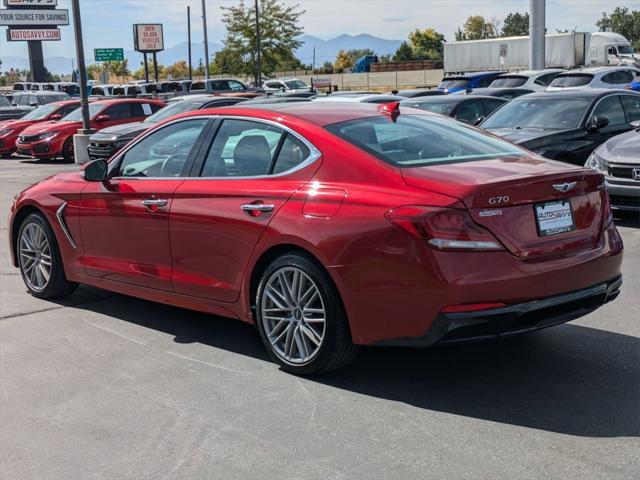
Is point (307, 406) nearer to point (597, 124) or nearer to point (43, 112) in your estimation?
point (597, 124)

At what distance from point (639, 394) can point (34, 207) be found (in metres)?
4.90

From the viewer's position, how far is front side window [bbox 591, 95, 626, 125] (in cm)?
1177

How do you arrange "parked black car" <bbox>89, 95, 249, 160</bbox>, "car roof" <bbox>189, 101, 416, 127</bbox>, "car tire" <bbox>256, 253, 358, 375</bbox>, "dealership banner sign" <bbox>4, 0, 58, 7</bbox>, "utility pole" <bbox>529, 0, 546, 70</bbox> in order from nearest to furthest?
"car tire" <bbox>256, 253, 358, 375</bbox> < "car roof" <bbox>189, 101, 416, 127</bbox> < "parked black car" <bbox>89, 95, 249, 160</bbox> < "utility pole" <bbox>529, 0, 546, 70</bbox> < "dealership banner sign" <bbox>4, 0, 58, 7</bbox>

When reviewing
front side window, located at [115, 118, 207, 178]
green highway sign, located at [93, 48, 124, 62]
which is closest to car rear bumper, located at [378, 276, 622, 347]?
front side window, located at [115, 118, 207, 178]

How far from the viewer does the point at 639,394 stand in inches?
175

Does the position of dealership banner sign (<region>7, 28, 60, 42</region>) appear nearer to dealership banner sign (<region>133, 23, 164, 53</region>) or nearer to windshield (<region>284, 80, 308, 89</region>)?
dealership banner sign (<region>133, 23, 164, 53</region>)

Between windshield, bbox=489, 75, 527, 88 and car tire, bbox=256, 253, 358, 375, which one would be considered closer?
car tire, bbox=256, 253, 358, 375

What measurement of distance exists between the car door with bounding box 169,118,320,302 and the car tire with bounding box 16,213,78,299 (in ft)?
5.41

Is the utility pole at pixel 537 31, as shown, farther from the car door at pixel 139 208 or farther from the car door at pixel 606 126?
the car door at pixel 139 208

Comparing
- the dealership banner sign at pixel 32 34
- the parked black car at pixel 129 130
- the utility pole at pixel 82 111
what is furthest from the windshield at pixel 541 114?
the dealership banner sign at pixel 32 34

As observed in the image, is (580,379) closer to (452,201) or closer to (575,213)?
(575,213)

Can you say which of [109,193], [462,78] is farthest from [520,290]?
[462,78]

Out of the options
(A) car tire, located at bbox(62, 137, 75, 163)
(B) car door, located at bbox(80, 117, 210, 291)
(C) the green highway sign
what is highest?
(C) the green highway sign

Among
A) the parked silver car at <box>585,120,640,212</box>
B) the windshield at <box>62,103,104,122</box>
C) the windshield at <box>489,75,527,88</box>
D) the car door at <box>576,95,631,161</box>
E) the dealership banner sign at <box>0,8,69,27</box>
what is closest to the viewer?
the parked silver car at <box>585,120,640,212</box>
